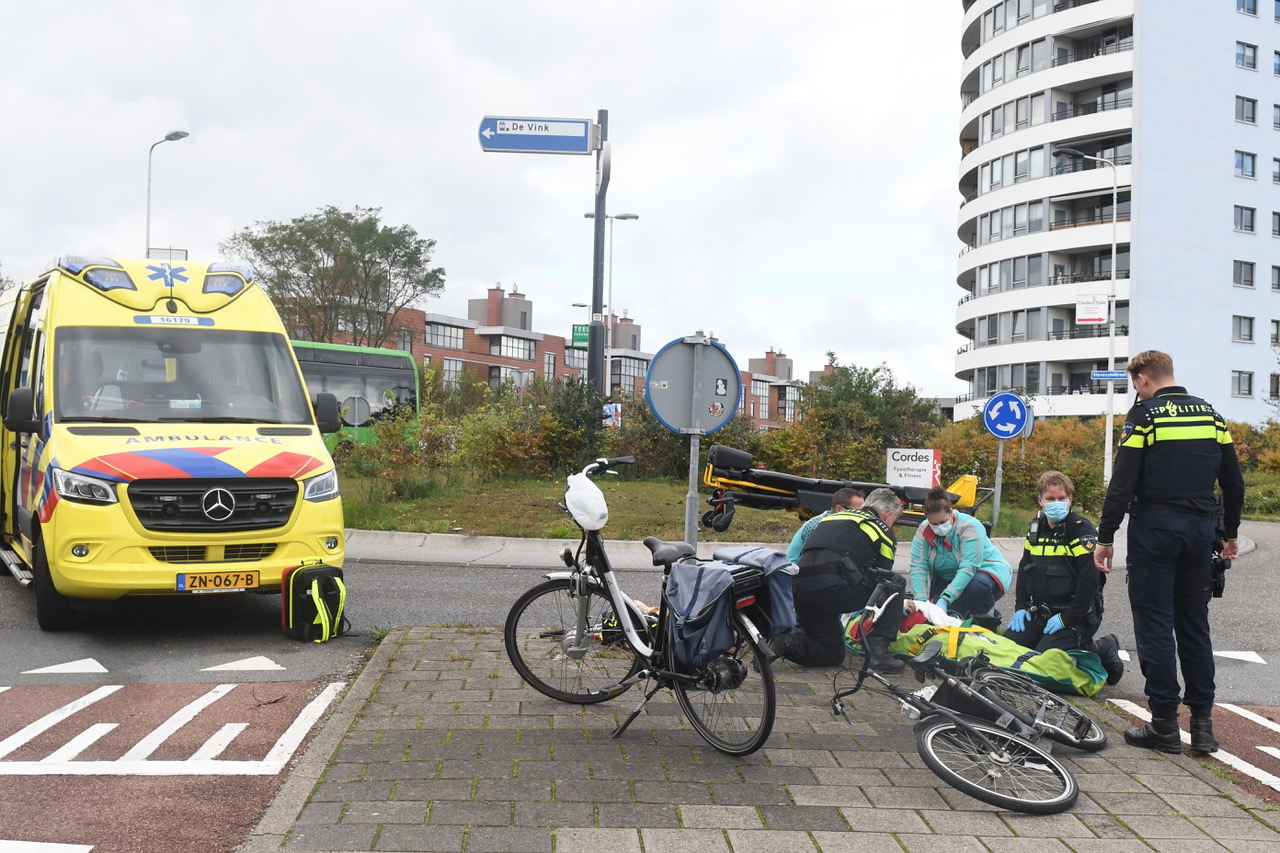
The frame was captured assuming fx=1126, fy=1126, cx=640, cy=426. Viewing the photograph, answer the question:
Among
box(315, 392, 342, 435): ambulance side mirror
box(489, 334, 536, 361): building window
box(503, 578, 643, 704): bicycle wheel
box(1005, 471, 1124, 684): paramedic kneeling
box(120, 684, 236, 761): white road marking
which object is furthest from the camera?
box(489, 334, 536, 361): building window

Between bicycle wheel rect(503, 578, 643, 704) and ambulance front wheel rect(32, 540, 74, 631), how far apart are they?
11.9 ft

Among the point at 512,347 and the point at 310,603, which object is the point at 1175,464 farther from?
the point at 512,347

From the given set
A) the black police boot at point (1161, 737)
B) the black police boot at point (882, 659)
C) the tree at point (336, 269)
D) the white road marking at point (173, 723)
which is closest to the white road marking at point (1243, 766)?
the black police boot at point (1161, 737)

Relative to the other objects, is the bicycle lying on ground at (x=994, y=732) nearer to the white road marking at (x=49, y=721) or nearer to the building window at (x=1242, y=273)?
the white road marking at (x=49, y=721)

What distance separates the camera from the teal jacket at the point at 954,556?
25.6ft

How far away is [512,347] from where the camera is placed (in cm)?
10031

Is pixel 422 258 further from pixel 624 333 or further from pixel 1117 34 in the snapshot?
pixel 624 333

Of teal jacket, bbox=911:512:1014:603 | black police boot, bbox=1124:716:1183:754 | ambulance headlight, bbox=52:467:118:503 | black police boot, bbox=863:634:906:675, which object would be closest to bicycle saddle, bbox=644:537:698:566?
black police boot, bbox=863:634:906:675

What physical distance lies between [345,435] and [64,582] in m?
12.8

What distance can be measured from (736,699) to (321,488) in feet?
13.3

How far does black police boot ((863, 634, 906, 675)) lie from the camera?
21.0ft

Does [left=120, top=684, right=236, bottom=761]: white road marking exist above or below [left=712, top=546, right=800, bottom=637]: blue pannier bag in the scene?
below

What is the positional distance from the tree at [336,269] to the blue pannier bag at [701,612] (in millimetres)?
46348

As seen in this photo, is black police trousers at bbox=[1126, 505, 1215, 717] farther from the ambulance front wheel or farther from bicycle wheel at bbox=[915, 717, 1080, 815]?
the ambulance front wheel
